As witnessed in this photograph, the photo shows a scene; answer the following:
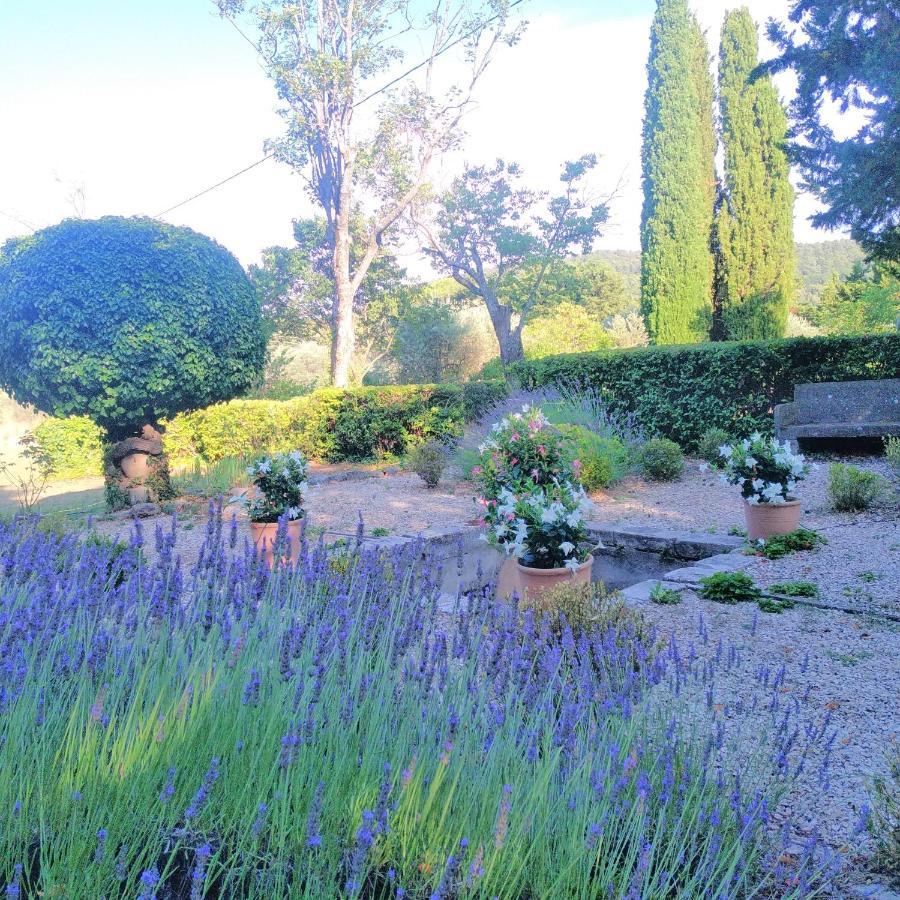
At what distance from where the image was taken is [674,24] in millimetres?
16953

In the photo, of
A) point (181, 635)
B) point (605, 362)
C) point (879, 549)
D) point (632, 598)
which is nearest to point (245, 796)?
point (181, 635)

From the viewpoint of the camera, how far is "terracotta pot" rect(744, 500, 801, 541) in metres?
5.36

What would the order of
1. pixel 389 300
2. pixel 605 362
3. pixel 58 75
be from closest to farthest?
pixel 605 362 < pixel 58 75 < pixel 389 300

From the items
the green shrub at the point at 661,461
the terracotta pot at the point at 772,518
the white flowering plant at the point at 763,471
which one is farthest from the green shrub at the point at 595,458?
the terracotta pot at the point at 772,518

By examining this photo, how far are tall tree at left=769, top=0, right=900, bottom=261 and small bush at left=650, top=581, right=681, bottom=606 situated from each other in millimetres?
6693

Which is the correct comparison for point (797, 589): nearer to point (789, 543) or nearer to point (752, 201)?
point (789, 543)

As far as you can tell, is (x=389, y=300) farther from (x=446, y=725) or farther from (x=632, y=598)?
(x=446, y=725)

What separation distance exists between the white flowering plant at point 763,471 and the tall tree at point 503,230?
18162mm

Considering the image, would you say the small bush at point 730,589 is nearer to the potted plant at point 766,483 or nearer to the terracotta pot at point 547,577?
the terracotta pot at point 547,577

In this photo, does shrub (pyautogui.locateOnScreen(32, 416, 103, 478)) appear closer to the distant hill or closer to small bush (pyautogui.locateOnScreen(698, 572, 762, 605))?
small bush (pyautogui.locateOnScreen(698, 572, 762, 605))

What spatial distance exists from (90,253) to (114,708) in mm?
6508

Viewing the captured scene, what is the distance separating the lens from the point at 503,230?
23.9m

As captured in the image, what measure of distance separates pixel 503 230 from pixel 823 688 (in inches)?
887

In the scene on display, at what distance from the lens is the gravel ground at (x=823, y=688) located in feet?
6.37
